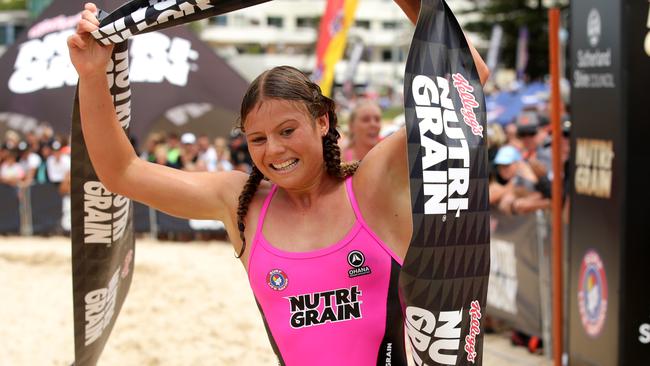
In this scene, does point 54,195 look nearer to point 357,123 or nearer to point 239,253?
point 357,123

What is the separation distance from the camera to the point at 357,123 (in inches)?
263

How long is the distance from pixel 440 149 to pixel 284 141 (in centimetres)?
46

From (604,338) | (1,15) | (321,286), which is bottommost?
(604,338)

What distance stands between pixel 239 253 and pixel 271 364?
3925 mm

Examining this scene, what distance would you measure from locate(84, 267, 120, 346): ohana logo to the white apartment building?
6476cm

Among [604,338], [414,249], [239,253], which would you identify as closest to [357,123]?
[604,338]

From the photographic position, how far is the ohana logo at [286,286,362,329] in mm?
2479

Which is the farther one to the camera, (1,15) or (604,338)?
(1,15)

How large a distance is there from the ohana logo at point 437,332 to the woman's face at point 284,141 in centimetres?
51

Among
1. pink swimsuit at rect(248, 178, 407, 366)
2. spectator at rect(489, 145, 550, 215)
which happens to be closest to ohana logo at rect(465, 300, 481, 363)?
pink swimsuit at rect(248, 178, 407, 366)

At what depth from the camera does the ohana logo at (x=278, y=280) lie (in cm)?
249

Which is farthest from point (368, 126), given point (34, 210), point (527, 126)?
point (34, 210)

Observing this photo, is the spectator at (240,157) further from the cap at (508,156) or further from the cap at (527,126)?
the cap at (508,156)

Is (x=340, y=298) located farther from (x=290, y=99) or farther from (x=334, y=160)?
(x=290, y=99)
